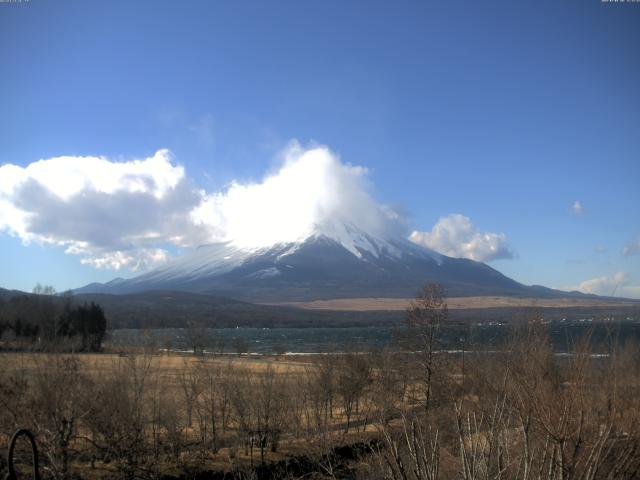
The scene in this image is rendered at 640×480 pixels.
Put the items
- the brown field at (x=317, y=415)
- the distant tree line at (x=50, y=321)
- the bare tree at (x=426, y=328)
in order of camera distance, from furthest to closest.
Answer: the distant tree line at (x=50, y=321) < the bare tree at (x=426, y=328) < the brown field at (x=317, y=415)

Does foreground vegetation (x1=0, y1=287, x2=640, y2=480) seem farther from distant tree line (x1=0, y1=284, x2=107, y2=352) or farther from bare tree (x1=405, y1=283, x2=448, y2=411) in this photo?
distant tree line (x1=0, y1=284, x2=107, y2=352)

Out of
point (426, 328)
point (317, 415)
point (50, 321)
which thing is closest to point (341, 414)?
point (426, 328)

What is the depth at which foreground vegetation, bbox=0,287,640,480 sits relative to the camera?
312 inches

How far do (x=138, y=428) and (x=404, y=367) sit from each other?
20549 mm

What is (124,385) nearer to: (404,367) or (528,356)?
(528,356)

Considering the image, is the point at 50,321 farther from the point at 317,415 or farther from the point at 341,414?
the point at 317,415

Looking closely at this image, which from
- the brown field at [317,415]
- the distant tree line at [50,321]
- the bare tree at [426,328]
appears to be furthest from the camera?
the distant tree line at [50,321]

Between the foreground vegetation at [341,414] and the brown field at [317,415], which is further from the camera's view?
the brown field at [317,415]

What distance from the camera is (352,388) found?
37812mm

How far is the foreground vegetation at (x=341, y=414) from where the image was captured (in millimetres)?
7926

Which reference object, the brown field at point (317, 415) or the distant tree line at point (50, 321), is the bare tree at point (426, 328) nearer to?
the brown field at point (317, 415)

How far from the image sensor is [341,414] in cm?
3838

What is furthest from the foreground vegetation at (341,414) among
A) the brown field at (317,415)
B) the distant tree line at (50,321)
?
the distant tree line at (50,321)

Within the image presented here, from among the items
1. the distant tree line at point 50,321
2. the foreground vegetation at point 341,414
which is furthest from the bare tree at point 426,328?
the distant tree line at point 50,321
